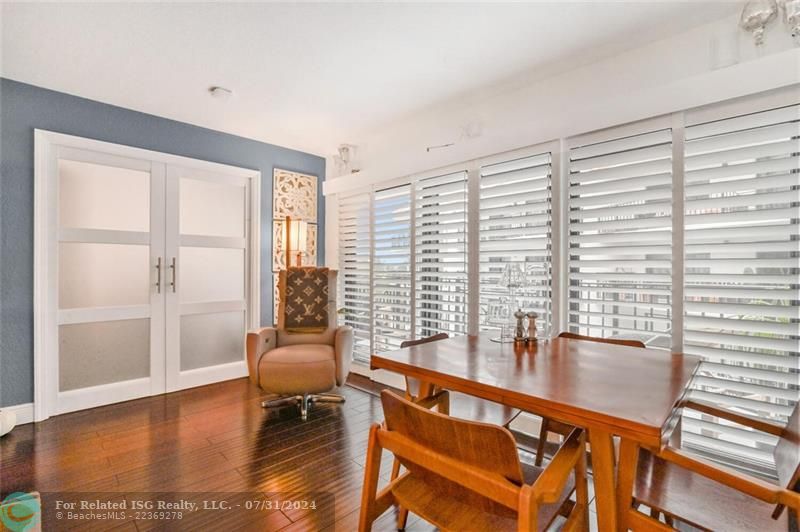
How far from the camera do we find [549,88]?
2641 mm

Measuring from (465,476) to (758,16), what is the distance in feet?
8.32

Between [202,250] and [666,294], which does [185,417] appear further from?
[666,294]

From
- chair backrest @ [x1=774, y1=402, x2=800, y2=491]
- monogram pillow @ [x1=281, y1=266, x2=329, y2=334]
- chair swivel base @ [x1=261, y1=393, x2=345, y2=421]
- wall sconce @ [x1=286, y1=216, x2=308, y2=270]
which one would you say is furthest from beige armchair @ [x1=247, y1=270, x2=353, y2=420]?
chair backrest @ [x1=774, y1=402, x2=800, y2=491]

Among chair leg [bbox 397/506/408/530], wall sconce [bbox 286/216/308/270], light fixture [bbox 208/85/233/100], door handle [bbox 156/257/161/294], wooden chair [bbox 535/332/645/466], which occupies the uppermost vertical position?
light fixture [bbox 208/85/233/100]

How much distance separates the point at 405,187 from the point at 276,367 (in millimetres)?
1891

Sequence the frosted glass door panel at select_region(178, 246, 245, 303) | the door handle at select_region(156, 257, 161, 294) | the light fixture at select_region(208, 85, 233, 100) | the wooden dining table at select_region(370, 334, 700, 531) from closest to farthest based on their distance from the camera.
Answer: the wooden dining table at select_region(370, 334, 700, 531)
the light fixture at select_region(208, 85, 233, 100)
the door handle at select_region(156, 257, 161, 294)
the frosted glass door panel at select_region(178, 246, 245, 303)

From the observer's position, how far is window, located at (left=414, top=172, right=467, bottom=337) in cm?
300

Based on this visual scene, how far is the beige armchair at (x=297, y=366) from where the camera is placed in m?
2.81

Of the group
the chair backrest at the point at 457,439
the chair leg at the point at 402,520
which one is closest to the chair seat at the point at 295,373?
the chair leg at the point at 402,520

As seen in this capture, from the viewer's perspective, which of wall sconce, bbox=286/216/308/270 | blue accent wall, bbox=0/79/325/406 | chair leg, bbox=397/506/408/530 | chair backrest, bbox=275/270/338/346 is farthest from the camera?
wall sconce, bbox=286/216/308/270

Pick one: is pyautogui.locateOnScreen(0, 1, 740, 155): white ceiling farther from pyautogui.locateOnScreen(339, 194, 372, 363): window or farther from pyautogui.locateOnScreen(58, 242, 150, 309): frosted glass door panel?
pyautogui.locateOnScreen(58, 242, 150, 309): frosted glass door panel

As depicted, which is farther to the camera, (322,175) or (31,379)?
(322,175)

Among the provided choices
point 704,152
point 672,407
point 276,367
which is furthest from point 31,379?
point 704,152

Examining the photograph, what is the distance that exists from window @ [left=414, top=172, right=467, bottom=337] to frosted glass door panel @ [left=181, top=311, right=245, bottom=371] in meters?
1.98
